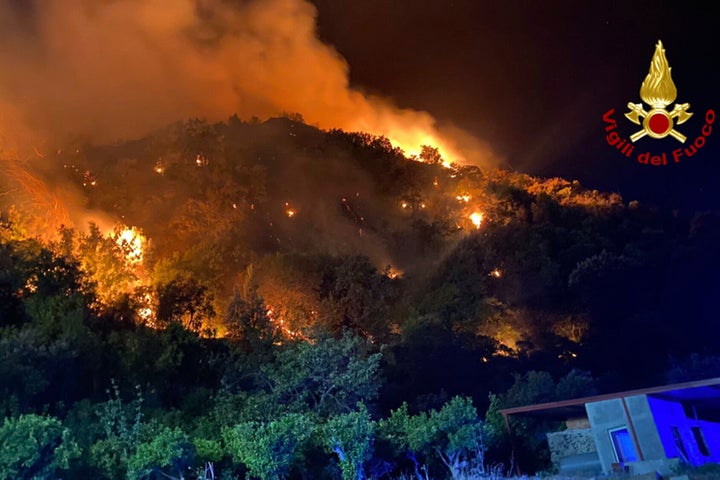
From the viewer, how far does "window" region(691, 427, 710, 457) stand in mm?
23391

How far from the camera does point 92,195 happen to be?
2112 inches

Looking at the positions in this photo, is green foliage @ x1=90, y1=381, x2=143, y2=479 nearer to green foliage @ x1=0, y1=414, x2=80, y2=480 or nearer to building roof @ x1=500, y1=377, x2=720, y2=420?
green foliage @ x1=0, y1=414, x2=80, y2=480

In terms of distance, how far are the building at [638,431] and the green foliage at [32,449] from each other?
15.2 meters

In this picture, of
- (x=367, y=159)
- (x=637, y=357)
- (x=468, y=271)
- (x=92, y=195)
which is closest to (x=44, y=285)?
(x=92, y=195)

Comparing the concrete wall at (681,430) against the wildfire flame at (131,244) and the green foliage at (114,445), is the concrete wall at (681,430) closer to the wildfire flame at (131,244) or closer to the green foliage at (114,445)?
the green foliage at (114,445)

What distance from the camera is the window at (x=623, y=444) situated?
21047 millimetres

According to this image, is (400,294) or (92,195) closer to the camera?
(400,294)

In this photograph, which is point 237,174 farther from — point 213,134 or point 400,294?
Answer: point 400,294

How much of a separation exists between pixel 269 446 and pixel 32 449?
252 inches

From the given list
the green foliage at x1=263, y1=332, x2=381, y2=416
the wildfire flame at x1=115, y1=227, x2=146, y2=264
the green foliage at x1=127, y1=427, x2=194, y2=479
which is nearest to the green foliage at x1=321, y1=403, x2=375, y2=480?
the green foliage at x1=127, y1=427, x2=194, y2=479

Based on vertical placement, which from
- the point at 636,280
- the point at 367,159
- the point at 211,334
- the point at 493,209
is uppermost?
the point at 367,159

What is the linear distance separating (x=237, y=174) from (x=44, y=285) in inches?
1159

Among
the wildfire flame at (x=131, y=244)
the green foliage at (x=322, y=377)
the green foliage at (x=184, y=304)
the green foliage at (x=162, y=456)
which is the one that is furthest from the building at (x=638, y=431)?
the wildfire flame at (x=131, y=244)

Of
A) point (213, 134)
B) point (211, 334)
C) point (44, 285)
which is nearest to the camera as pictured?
point (44, 285)
